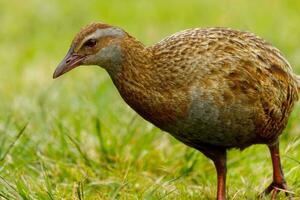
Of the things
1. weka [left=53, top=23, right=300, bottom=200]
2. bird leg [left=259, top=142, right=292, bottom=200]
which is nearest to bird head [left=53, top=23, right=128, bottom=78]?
weka [left=53, top=23, right=300, bottom=200]

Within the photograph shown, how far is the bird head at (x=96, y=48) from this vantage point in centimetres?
598

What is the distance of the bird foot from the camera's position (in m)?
6.42

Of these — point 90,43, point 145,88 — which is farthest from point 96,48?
point 145,88

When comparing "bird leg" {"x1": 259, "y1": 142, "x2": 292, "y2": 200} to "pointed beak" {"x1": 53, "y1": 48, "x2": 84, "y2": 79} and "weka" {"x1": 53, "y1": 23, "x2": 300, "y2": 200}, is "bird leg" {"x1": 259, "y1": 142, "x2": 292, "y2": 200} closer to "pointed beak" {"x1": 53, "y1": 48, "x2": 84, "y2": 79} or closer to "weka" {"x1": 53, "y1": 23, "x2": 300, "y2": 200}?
"weka" {"x1": 53, "y1": 23, "x2": 300, "y2": 200}

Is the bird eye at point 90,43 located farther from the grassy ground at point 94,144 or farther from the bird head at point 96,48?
the grassy ground at point 94,144

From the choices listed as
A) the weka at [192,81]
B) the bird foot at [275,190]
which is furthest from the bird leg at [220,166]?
the bird foot at [275,190]

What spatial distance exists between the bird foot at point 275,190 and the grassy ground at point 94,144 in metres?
0.08

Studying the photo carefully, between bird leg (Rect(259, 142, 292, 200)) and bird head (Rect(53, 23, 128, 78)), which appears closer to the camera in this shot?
bird head (Rect(53, 23, 128, 78))

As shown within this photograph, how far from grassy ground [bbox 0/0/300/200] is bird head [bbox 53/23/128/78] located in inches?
31.3

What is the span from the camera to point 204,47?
6.09 m

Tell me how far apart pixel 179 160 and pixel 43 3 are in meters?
6.45

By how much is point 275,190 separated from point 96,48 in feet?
4.99

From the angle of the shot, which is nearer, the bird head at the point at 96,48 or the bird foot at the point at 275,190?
the bird head at the point at 96,48

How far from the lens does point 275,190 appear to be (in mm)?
6465
